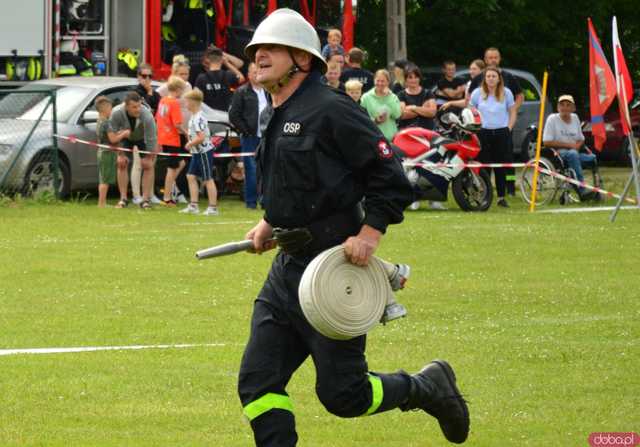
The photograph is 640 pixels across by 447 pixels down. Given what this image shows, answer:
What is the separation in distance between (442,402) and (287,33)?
5.71ft

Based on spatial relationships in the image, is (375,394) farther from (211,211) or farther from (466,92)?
(466,92)

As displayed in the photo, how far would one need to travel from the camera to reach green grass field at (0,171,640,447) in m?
7.45

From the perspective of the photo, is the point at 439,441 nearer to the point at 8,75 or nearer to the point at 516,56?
the point at 8,75

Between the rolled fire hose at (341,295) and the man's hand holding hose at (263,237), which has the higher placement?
the man's hand holding hose at (263,237)

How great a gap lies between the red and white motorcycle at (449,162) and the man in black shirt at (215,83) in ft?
11.1

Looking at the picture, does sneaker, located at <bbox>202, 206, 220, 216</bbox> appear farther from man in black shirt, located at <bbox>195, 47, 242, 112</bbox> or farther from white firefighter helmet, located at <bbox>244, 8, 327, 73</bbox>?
white firefighter helmet, located at <bbox>244, 8, 327, 73</bbox>

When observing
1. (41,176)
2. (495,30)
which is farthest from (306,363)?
(495,30)

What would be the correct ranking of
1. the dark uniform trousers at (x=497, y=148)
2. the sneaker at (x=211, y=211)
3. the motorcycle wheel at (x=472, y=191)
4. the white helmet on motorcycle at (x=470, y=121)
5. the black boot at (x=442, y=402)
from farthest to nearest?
the dark uniform trousers at (x=497, y=148)
the white helmet on motorcycle at (x=470, y=121)
the motorcycle wheel at (x=472, y=191)
the sneaker at (x=211, y=211)
the black boot at (x=442, y=402)

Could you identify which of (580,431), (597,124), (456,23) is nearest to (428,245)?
(597,124)

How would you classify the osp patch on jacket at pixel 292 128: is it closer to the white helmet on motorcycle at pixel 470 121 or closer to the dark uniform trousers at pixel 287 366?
the dark uniform trousers at pixel 287 366

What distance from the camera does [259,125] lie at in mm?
20531

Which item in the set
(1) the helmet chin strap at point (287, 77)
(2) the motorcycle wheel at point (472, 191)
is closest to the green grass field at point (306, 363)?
(1) the helmet chin strap at point (287, 77)

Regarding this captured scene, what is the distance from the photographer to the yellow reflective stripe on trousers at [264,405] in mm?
6180

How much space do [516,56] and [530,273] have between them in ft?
78.1
